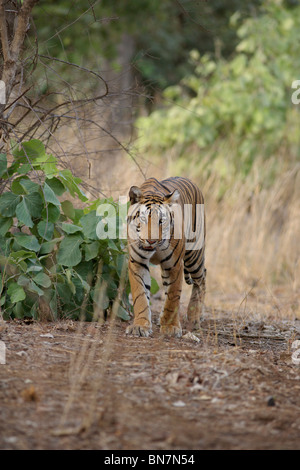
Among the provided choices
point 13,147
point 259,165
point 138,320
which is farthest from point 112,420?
point 259,165

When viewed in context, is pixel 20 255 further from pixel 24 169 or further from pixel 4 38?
pixel 4 38

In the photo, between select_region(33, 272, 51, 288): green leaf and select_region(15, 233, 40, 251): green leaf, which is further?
select_region(15, 233, 40, 251): green leaf

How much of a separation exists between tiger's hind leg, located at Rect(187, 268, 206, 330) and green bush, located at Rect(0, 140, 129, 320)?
704mm

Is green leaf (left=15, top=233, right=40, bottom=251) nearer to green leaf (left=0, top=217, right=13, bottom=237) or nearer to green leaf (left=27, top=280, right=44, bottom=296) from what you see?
green leaf (left=0, top=217, right=13, bottom=237)

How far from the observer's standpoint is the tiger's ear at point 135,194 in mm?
4270

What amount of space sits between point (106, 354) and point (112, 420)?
77 centimetres

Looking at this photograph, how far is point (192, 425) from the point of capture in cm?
259

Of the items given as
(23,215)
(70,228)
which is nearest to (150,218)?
(70,228)

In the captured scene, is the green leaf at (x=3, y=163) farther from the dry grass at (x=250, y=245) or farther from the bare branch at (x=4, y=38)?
the dry grass at (x=250, y=245)

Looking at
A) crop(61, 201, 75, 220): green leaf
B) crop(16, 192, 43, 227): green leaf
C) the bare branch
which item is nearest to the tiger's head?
crop(61, 201, 75, 220): green leaf

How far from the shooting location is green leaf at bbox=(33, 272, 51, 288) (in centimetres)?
413

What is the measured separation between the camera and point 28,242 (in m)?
4.28

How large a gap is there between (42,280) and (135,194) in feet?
2.83

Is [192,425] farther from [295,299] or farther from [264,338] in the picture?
[295,299]
